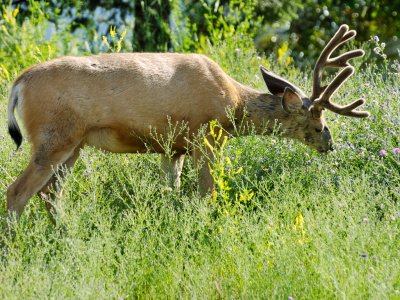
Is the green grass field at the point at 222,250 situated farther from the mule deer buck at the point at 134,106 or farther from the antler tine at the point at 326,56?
the antler tine at the point at 326,56

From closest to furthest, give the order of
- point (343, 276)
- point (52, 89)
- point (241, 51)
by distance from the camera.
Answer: point (343, 276), point (52, 89), point (241, 51)

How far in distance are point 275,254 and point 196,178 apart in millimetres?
2216

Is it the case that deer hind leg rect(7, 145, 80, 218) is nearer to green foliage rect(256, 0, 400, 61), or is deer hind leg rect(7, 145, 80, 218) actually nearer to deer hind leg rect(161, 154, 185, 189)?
deer hind leg rect(161, 154, 185, 189)

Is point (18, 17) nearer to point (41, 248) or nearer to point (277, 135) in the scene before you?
point (277, 135)

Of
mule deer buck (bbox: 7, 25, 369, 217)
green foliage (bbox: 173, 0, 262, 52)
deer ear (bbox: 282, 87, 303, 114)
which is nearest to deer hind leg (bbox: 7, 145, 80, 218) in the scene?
mule deer buck (bbox: 7, 25, 369, 217)

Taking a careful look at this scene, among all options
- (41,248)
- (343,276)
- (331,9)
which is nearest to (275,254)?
→ (343,276)

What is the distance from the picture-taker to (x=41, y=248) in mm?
6180

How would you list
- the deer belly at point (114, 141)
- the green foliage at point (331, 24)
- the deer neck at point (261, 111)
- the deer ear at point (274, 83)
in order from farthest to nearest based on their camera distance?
the green foliage at point (331, 24)
the deer ear at point (274, 83)
the deer neck at point (261, 111)
the deer belly at point (114, 141)

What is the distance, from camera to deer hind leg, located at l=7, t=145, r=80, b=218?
24.6 ft

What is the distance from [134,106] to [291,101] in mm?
1577

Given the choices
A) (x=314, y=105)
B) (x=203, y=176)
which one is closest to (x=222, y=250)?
(x=203, y=176)

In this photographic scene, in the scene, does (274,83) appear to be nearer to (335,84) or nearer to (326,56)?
(326,56)

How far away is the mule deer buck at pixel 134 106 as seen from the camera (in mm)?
7492

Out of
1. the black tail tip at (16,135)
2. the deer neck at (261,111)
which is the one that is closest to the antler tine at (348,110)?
the deer neck at (261,111)
